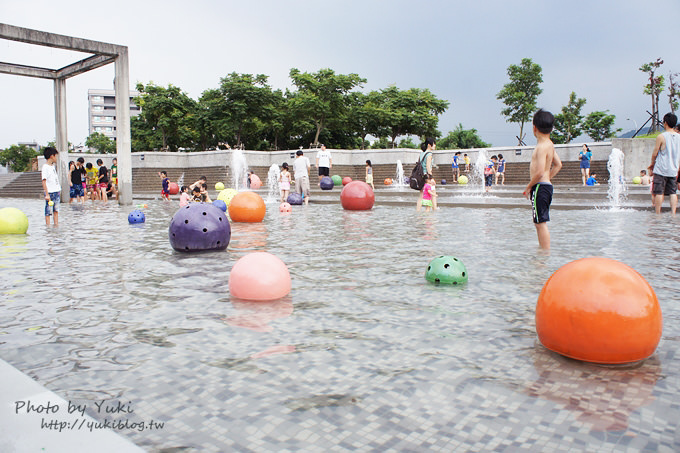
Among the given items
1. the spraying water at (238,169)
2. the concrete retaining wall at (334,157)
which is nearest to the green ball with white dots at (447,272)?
the concrete retaining wall at (334,157)

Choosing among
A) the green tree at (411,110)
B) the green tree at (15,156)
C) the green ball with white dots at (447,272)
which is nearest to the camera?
the green ball with white dots at (447,272)

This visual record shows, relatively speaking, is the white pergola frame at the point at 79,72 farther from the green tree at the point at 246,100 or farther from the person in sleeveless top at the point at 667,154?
the green tree at the point at 246,100

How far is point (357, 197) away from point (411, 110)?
179ft

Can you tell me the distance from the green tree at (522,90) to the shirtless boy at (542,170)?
60.2m

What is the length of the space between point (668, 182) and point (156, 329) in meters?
12.6

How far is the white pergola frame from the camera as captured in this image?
21.5 metres

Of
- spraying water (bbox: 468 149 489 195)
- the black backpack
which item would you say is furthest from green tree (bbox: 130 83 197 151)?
the black backpack

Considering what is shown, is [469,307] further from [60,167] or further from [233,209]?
[60,167]

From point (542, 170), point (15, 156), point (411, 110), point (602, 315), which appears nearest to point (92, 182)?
point (542, 170)

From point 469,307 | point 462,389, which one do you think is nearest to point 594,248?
point 469,307

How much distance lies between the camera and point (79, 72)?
2617cm

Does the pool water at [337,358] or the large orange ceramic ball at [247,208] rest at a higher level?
the large orange ceramic ball at [247,208]

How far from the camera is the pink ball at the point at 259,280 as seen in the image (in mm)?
5605

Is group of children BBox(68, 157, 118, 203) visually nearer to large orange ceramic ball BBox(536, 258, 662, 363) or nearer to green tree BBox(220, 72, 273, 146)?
large orange ceramic ball BBox(536, 258, 662, 363)
